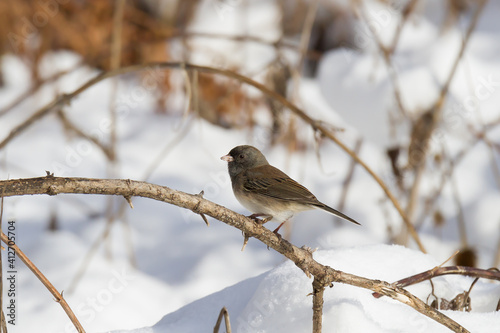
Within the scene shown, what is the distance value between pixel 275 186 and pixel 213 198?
4.63ft

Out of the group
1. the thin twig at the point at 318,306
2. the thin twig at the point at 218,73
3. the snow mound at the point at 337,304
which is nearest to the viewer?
the thin twig at the point at 318,306

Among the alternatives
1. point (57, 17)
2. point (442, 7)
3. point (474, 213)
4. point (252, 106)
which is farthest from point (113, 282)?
point (442, 7)

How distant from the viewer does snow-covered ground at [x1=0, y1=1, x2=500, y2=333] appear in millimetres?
2324

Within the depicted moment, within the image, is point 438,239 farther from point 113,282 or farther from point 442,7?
point 442,7

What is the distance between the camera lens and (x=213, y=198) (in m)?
3.27

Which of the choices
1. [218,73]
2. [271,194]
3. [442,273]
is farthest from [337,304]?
[218,73]

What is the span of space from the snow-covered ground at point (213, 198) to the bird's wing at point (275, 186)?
9.6 inches

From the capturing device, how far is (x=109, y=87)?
462 centimetres

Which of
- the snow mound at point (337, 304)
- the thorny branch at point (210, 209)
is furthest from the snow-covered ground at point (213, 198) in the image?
the thorny branch at point (210, 209)

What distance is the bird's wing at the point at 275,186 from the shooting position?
1.84 m

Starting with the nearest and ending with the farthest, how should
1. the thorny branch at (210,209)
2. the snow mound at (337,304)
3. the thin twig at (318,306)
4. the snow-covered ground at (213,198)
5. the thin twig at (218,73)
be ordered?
the thorny branch at (210,209) → the thin twig at (318,306) → the snow mound at (337,304) → the thin twig at (218,73) → the snow-covered ground at (213,198)

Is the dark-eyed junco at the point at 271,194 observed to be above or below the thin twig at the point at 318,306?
above

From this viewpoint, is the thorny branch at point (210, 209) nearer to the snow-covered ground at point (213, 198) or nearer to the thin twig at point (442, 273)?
the thin twig at point (442, 273)

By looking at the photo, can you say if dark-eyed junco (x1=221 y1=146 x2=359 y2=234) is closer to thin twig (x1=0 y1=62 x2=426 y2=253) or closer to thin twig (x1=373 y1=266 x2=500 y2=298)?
thin twig (x1=0 y1=62 x2=426 y2=253)
